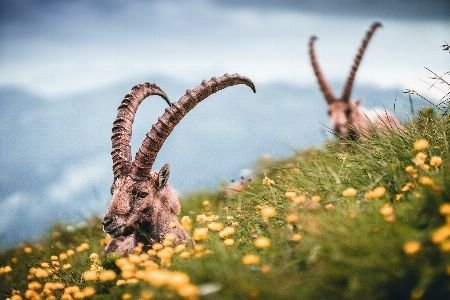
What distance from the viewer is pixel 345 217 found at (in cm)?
260

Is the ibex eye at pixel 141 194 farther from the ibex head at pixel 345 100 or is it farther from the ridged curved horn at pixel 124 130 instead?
the ibex head at pixel 345 100

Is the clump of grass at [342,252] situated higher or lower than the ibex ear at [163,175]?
lower

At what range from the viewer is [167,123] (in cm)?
450

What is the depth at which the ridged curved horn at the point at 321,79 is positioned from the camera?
37.4 ft

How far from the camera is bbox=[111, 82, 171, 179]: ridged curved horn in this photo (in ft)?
15.5

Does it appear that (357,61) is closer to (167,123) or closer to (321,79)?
(321,79)

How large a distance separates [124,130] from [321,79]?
830 centimetres

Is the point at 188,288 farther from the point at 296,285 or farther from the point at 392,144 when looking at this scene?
the point at 392,144

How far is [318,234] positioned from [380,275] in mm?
503

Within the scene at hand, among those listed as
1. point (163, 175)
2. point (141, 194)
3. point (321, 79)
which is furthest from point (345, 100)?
point (141, 194)

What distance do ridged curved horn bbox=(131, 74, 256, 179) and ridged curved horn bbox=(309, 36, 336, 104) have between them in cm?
766

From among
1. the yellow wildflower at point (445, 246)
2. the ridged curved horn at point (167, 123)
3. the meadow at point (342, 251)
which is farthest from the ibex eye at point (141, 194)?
the yellow wildflower at point (445, 246)

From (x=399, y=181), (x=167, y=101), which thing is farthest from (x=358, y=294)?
(x=167, y=101)

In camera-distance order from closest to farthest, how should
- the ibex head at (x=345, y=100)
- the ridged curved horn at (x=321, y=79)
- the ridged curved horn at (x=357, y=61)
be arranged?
1. the ibex head at (x=345, y=100)
2. the ridged curved horn at (x=357, y=61)
3. the ridged curved horn at (x=321, y=79)
